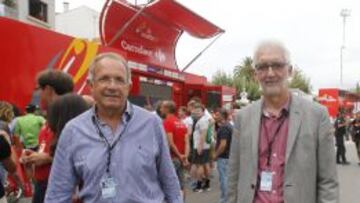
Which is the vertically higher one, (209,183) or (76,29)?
(76,29)

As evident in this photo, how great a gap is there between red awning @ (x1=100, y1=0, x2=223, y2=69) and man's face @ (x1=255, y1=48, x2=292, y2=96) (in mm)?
10041

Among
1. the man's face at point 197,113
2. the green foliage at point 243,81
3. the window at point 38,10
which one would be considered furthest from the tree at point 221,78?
the man's face at point 197,113

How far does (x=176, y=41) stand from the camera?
17.9 metres

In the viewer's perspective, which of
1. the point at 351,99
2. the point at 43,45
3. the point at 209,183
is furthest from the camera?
the point at 351,99

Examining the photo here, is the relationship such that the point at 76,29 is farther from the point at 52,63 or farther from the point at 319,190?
the point at 319,190

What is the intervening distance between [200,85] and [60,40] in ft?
31.1

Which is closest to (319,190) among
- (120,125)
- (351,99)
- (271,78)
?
(271,78)

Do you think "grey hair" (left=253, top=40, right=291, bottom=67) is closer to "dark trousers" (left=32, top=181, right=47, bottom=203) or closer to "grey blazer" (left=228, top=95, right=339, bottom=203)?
"grey blazer" (left=228, top=95, right=339, bottom=203)

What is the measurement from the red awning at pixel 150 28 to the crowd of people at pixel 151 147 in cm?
938

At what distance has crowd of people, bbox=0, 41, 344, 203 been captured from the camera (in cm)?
293

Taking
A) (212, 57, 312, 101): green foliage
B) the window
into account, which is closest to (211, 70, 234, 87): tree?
(212, 57, 312, 101): green foliage

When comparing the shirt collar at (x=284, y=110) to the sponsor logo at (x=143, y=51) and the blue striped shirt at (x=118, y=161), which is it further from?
the sponsor logo at (x=143, y=51)

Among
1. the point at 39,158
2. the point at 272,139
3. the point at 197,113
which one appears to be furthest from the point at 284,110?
the point at 197,113

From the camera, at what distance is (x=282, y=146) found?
3.40 metres
